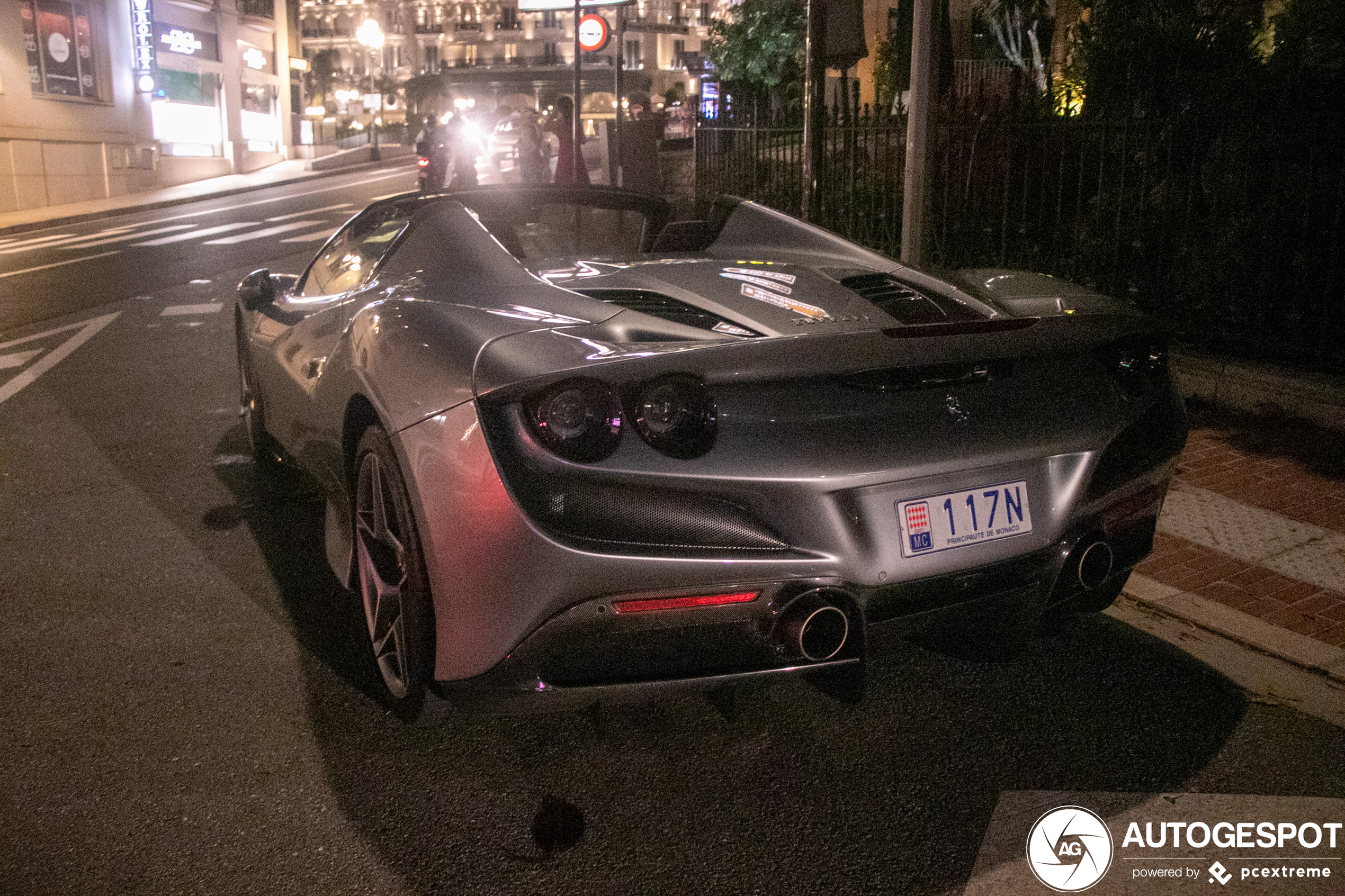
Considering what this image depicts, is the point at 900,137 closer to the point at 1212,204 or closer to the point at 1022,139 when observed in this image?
the point at 1022,139

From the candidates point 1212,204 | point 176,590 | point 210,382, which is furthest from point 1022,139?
point 176,590

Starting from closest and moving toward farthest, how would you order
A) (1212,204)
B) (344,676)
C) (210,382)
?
(344,676)
(1212,204)
(210,382)

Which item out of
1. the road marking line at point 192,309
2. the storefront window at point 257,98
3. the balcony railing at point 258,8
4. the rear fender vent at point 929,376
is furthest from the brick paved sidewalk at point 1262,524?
the balcony railing at point 258,8

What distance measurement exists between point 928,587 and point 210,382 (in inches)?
246

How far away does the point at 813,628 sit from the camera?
2.40 m

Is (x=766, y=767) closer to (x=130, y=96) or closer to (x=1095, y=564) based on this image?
(x=1095, y=564)

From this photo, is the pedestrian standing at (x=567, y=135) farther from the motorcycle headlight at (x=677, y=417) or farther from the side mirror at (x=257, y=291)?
the motorcycle headlight at (x=677, y=417)

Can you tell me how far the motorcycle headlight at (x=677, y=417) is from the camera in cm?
A: 231

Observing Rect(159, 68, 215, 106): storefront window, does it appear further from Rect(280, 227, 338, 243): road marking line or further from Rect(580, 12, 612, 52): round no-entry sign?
Rect(580, 12, 612, 52): round no-entry sign

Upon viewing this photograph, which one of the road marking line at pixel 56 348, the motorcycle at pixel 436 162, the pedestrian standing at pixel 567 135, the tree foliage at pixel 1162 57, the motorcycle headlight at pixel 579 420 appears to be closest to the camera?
the motorcycle headlight at pixel 579 420

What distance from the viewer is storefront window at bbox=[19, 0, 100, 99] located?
27.3 meters

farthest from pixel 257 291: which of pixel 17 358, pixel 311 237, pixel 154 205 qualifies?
pixel 154 205

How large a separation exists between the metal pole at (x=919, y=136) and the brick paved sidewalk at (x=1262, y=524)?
5.92 feet

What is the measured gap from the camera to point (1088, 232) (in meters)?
7.55
